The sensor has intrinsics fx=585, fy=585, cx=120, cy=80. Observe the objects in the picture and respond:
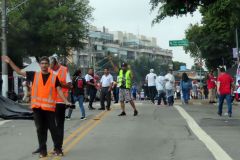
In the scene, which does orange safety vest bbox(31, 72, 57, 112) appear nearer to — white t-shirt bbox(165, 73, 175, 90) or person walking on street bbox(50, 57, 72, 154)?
person walking on street bbox(50, 57, 72, 154)

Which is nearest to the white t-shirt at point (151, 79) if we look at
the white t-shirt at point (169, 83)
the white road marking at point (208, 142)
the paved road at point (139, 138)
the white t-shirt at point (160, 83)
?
Answer: the white t-shirt at point (160, 83)

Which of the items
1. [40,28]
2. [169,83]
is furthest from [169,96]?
[40,28]

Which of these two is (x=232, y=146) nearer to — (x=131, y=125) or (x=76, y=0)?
(x=131, y=125)

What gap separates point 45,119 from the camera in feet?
33.8

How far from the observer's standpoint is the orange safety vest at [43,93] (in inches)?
397

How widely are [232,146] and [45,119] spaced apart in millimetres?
3721

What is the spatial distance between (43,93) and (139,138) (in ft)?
11.4

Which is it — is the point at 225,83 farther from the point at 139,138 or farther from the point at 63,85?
the point at 63,85

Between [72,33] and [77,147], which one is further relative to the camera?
[72,33]

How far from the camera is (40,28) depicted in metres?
49.5

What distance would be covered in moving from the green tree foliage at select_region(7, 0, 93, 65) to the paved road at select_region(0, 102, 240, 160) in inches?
1190

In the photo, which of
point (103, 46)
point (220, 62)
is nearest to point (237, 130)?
point (220, 62)

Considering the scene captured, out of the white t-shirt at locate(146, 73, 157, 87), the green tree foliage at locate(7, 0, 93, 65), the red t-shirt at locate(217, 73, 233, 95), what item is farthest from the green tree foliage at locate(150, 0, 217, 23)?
the green tree foliage at locate(7, 0, 93, 65)

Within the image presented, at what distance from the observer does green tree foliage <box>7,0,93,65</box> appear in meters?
47.8
